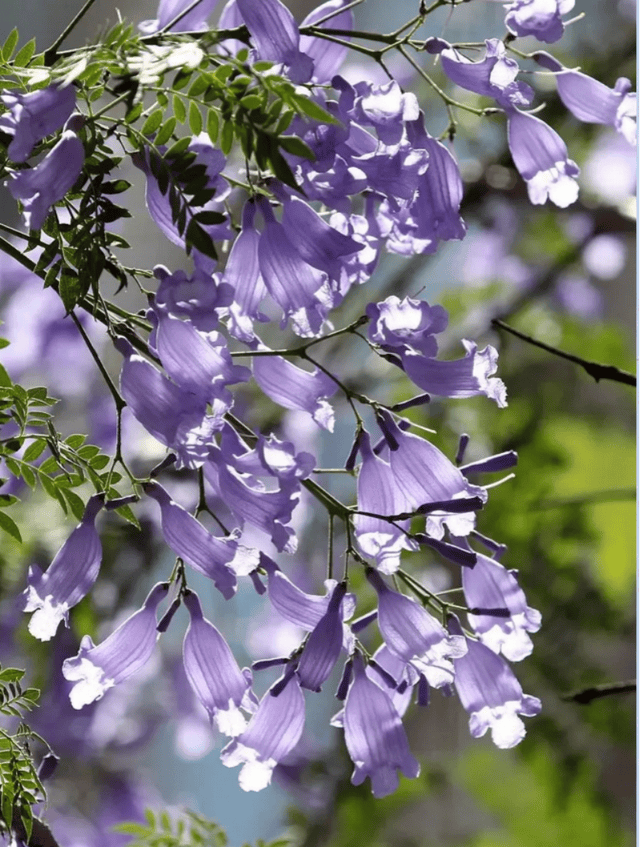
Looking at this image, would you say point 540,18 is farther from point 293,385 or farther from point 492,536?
point 492,536

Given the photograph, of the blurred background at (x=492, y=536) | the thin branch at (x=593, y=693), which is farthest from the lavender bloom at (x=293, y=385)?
the blurred background at (x=492, y=536)

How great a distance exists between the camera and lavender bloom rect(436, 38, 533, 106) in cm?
26

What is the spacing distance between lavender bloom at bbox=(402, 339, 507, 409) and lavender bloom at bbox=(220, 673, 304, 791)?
83mm

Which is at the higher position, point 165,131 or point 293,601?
point 165,131

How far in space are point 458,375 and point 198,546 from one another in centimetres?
8

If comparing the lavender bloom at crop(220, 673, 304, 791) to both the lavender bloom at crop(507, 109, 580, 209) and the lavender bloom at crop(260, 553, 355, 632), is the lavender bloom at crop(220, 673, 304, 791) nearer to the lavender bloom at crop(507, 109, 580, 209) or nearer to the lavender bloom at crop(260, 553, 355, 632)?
the lavender bloom at crop(260, 553, 355, 632)

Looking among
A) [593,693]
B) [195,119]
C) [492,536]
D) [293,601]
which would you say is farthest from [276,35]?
[492,536]

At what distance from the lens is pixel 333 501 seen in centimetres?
27

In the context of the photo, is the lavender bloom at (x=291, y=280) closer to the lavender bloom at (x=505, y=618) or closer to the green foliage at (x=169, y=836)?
the lavender bloom at (x=505, y=618)

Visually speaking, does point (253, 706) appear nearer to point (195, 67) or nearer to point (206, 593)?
point (195, 67)

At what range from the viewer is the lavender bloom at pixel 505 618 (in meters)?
0.29

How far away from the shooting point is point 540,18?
0.26 meters

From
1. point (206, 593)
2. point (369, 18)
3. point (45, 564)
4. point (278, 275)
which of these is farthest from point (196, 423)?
point (369, 18)

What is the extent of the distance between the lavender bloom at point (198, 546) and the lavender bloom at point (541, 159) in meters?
0.13
